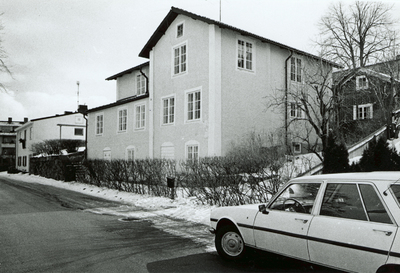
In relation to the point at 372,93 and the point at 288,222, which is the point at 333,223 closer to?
the point at 288,222

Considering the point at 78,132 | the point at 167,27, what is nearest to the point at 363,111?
the point at 167,27

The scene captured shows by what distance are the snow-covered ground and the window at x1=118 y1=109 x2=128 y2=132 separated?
11.0 m

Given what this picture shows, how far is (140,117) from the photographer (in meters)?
25.5

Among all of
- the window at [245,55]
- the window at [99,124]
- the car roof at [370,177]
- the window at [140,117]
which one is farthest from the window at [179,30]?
the car roof at [370,177]

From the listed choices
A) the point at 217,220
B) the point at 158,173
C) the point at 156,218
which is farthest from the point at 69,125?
the point at 217,220

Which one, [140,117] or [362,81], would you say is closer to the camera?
[140,117]

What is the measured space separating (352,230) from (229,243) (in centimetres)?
228

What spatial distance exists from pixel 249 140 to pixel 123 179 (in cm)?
717

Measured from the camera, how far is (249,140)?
20109 mm

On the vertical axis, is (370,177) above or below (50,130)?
below

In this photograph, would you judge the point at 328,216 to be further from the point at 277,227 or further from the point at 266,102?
the point at 266,102

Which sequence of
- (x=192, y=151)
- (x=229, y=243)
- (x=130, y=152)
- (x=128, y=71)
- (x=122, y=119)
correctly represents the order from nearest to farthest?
(x=229, y=243), (x=192, y=151), (x=130, y=152), (x=122, y=119), (x=128, y=71)

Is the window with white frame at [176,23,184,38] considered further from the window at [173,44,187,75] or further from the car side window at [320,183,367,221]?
the car side window at [320,183,367,221]

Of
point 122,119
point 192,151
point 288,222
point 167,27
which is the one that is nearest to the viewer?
point 288,222
